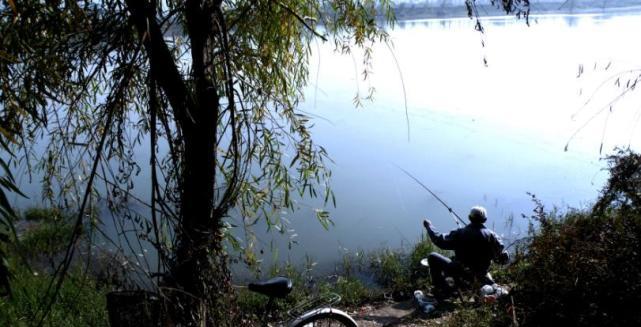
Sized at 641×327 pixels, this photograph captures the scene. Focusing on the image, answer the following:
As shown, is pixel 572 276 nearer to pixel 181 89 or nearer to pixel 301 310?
pixel 301 310

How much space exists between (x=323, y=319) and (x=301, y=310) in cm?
15

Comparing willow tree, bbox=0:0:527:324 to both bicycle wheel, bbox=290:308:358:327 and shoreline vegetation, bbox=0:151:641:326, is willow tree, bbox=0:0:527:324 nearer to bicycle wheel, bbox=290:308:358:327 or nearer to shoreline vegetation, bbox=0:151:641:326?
shoreline vegetation, bbox=0:151:641:326

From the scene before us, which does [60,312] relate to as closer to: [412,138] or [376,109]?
[412,138]

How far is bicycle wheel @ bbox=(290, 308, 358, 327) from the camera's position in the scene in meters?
2.65

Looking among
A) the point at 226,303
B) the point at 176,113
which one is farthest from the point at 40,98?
the point at 226,303

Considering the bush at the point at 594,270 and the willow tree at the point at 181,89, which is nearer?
the willow tree at the point at 181,89

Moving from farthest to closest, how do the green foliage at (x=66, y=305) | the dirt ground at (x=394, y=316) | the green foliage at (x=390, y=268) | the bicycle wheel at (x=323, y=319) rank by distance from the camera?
1. the green foliage at (x=390, y=268)
2. the dirt ground at (x=394, y=316)
3. the green foliage at (x=66, y=305)
4. the bicycle wheel at (x=323, y=319)

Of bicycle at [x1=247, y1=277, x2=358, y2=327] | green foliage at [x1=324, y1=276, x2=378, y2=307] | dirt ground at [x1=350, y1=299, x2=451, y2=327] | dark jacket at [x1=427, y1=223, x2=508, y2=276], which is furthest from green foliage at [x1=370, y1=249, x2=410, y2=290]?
bicycle at [x1=247, y1=277, x2=358, y2=327]

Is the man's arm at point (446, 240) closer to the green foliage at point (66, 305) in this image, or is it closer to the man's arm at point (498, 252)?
the man's arm at point (498, 252)

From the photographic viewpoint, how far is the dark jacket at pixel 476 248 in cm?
421

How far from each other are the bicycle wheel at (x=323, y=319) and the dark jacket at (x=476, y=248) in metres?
1.65

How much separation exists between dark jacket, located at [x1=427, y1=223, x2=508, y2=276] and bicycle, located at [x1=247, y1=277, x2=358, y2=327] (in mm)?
1634

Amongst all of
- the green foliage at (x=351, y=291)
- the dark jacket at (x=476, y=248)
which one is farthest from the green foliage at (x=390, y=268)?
the dark jacket at (x=476, y=248)

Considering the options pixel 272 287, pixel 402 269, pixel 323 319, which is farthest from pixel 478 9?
pixel 402 269
